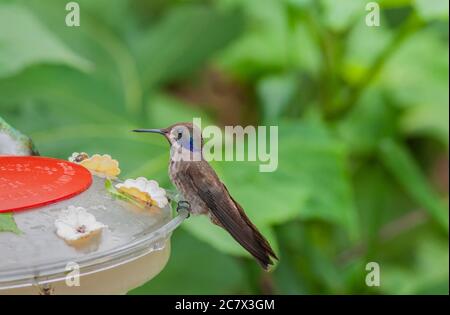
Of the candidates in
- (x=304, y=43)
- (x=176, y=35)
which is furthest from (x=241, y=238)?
(x=304, y=43)

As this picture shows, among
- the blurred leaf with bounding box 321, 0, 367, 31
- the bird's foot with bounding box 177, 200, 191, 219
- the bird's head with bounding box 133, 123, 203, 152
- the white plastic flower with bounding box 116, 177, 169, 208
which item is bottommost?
the bird's foot with bounding box 177, 200, 191, 219

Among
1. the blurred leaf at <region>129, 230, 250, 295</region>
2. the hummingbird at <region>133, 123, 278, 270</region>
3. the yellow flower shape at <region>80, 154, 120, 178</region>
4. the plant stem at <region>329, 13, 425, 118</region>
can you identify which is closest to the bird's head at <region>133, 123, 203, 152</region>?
the hummingbird at <region>133, 123, 278, 270</region>

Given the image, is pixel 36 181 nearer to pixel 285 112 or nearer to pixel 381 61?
pixel 381 61

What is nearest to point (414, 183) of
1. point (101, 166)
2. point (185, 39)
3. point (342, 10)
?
point (342, 10)

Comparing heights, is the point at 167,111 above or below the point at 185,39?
below

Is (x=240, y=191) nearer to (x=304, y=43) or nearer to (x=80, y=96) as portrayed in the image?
(x=80, y=96)

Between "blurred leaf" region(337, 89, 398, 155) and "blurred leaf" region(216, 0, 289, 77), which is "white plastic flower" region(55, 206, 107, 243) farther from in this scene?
"blurred leaf" region(216, 0, 289, 77)

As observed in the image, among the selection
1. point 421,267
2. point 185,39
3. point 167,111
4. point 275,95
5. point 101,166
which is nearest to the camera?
point 101,166
